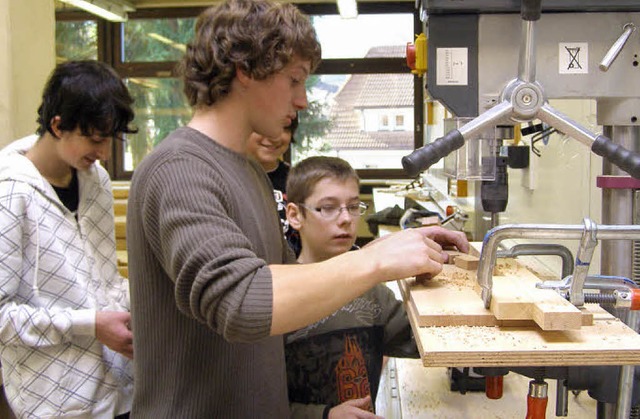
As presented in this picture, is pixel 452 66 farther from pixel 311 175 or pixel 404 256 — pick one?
pixel 311 175

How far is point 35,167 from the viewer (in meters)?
1.68

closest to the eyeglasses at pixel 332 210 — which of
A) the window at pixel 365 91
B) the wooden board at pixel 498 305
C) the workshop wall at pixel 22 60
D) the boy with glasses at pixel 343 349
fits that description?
the boy with glasses at pixel 343 349

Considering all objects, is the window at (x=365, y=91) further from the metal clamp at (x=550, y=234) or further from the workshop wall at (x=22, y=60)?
the metal clamp at (x=550, y=234)

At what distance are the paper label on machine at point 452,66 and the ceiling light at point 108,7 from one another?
498 cm

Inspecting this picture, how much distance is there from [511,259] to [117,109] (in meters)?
1.07

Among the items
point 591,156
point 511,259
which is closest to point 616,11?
point 511,259

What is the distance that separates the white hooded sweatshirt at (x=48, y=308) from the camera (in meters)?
1.56

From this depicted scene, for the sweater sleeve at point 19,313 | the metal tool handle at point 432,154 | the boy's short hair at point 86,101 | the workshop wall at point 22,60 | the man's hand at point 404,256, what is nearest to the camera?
the man's hand at point 404,256

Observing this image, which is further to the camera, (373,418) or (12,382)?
(12,382)

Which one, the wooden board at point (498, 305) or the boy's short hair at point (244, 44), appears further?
the boy's short hair at point (244, 44)

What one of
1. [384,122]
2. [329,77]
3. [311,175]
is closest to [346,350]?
[311,175]

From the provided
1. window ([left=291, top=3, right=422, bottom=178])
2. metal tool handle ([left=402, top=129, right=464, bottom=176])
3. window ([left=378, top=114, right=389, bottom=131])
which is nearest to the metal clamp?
metal tool handle ([left=402, top=129, right=464, bottom=176])

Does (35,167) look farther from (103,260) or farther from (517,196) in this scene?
(517,196)

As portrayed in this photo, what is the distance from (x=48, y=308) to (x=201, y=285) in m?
0.91
